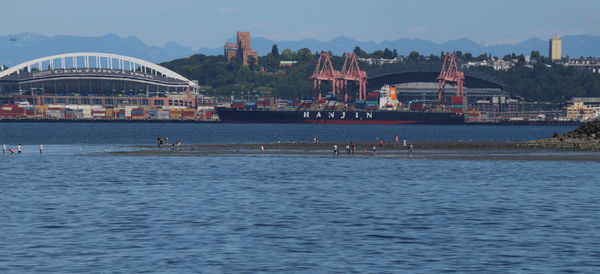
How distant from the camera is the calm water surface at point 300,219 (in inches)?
1332

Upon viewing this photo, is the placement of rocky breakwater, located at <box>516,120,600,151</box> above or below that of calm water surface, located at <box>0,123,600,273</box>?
above

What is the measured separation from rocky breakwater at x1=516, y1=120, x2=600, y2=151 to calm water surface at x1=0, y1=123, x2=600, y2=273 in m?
30.9

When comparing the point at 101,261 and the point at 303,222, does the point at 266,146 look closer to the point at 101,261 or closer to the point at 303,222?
the point at 303,222

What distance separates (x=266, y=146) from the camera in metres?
122

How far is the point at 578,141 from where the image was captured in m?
115

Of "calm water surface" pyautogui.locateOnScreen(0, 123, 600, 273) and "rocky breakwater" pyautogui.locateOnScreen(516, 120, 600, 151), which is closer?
"calm water surface" pyautogui.locateOnScreen(0, 123, 600, 273)

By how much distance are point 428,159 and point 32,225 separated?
59.7 meters

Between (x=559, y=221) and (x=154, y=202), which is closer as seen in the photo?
(x=559, y=221)

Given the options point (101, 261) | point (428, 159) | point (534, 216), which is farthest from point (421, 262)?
point (428, 159)

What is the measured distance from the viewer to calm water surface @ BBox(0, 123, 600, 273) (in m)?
33.8

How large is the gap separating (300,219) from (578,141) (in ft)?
262

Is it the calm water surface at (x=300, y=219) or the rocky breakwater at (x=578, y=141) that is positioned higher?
the rocky breakwater at (x=578, y=141)

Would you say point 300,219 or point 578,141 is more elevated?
point 578,141

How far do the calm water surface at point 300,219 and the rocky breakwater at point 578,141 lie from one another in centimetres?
3091
